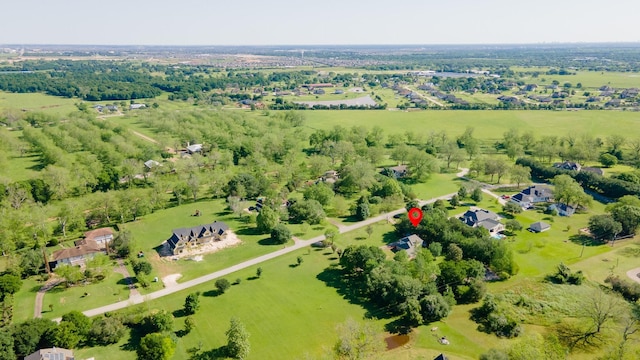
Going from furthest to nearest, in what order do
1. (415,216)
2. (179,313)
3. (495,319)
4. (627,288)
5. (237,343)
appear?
1. (415,216)
2. (627,288)
3. (179,313)
4. (495,319)
5. (237,343)

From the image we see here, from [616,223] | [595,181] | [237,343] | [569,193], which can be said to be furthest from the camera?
[595,181]

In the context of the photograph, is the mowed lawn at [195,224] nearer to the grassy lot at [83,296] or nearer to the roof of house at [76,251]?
the roof of house at [76,251]

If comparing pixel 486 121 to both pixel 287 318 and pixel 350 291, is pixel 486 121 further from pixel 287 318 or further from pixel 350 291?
pixel 287 318

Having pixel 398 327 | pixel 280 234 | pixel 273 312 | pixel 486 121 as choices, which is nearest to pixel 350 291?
pixel 398 327

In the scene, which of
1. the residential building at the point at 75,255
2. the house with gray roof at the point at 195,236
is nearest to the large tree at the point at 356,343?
the house with gray roof at the point at 195,236

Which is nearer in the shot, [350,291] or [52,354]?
[52,354]

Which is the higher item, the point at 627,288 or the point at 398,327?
the point at 627,288
